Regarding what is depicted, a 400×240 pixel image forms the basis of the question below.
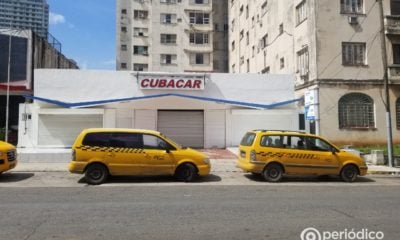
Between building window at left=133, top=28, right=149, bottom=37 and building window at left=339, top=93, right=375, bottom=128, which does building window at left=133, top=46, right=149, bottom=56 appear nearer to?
building window at left=133, top=28, right=149, bottom=37

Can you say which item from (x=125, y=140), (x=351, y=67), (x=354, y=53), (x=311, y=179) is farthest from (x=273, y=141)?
(x=354, y=53)

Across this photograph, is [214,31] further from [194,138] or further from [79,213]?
[79,213]

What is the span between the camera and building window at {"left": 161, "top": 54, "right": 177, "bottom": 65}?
175ft

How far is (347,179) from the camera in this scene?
12820mm

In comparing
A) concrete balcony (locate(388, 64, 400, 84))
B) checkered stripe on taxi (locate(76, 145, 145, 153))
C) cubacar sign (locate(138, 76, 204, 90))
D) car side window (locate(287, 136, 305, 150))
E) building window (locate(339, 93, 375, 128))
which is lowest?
checkered stripe on taxi (locate(76, 145, 145, 153))

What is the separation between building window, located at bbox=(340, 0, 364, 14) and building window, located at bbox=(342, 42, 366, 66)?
227 centimetres

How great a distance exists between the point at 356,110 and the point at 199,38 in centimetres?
3328

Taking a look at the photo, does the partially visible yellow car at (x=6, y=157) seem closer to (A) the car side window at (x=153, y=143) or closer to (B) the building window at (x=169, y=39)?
(A) the car side window at (x=153, y=143)

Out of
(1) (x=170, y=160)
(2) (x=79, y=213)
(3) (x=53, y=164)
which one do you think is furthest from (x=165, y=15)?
(2) (x=79, y=213)

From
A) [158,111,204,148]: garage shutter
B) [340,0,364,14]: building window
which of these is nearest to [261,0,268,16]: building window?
[340,0,364,14]: building window

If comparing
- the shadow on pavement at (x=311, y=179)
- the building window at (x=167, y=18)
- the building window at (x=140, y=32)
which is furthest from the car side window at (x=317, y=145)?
the building window at (x=140, y=32)

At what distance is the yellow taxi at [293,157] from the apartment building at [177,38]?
4085cm

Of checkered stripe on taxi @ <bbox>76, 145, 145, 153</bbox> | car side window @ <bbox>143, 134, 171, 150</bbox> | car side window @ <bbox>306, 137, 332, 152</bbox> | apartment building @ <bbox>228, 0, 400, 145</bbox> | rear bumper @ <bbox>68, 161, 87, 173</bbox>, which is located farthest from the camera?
apartment building @ <bbox>228, 0, 400, 145</bbox>

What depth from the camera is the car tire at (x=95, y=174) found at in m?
11.6
